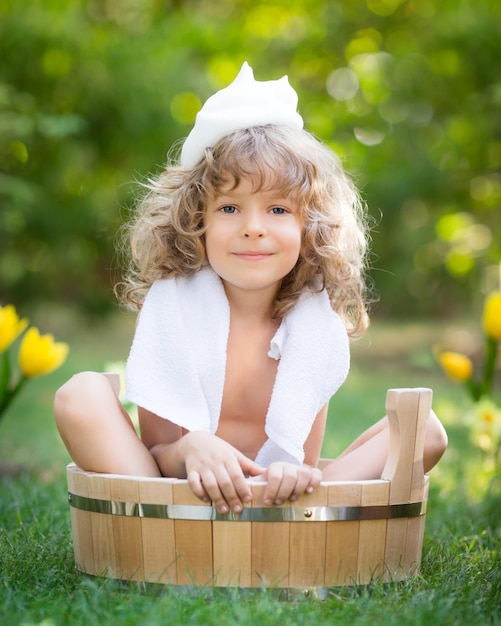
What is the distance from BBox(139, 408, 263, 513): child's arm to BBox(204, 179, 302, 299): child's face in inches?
18.2

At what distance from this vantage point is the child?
2115 mm

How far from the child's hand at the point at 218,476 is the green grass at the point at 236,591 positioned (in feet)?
0.62

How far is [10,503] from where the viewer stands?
286 centimetres

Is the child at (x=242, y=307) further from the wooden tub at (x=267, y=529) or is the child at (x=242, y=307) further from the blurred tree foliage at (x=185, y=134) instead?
the blurred tree foliage at (x=185, y=134)

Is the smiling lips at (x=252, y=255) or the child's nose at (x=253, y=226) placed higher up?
the child's nose at (x=253, y=226)

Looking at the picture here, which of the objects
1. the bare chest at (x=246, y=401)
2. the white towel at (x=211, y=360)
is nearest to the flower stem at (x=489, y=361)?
the white towel at (x=211, y=360)

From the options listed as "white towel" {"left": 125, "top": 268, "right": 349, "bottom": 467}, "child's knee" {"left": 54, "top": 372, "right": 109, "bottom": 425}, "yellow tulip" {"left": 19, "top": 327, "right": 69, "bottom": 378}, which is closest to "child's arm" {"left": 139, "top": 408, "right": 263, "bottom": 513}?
"white towel" {"left": 125, "top": 268, "right": 349, "bottom": 467}

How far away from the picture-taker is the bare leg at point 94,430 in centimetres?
199

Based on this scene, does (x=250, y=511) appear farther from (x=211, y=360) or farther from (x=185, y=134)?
(x=185, y=134)

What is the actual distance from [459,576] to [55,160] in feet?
19.7

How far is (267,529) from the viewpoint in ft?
6.05

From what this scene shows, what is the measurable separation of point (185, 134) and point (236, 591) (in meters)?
6.45

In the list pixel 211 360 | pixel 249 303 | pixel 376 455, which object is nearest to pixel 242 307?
pixel 249 303

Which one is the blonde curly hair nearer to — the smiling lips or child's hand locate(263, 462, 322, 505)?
the smiling lips
